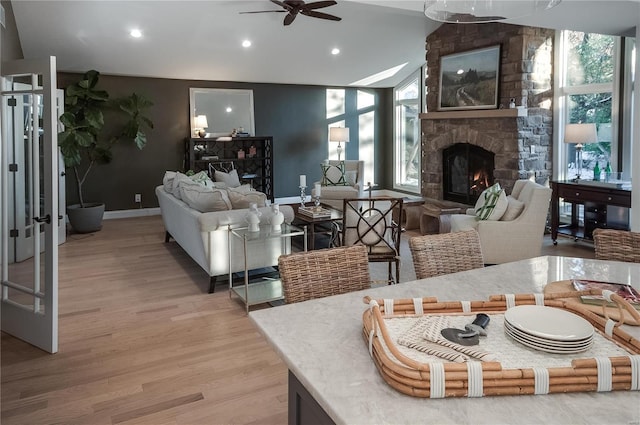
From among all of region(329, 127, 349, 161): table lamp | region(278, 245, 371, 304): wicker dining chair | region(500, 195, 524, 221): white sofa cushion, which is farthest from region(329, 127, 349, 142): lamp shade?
region(278, 245, 371, 304): wicker dining chair

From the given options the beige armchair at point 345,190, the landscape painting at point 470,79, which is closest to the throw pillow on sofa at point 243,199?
the beige armchair at point 345,190

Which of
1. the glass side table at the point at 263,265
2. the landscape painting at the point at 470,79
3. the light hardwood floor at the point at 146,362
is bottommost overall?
the light hardwood floor at the point at 146,362

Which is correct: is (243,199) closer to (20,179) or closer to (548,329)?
(20,179)

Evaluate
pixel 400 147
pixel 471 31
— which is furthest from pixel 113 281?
pixel 400 147

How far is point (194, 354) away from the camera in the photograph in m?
3.17

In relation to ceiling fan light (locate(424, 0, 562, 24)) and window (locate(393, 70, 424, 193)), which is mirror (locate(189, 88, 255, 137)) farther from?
ceiling fan light (locate(424, 0, 562, 24))

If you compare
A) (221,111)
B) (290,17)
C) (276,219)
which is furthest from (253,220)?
(221,111)

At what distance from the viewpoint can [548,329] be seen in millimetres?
1318

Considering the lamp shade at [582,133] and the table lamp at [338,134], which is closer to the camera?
the lamp shade at [582,133]

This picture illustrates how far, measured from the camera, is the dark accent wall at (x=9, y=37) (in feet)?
17.9

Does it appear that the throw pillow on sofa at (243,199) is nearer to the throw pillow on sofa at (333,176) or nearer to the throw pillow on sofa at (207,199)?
the throw pillow on sofa at (207,199)

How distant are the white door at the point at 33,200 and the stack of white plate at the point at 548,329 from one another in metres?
2.75

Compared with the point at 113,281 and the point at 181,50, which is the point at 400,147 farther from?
the point at 113,281

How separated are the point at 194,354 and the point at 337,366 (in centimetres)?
217
